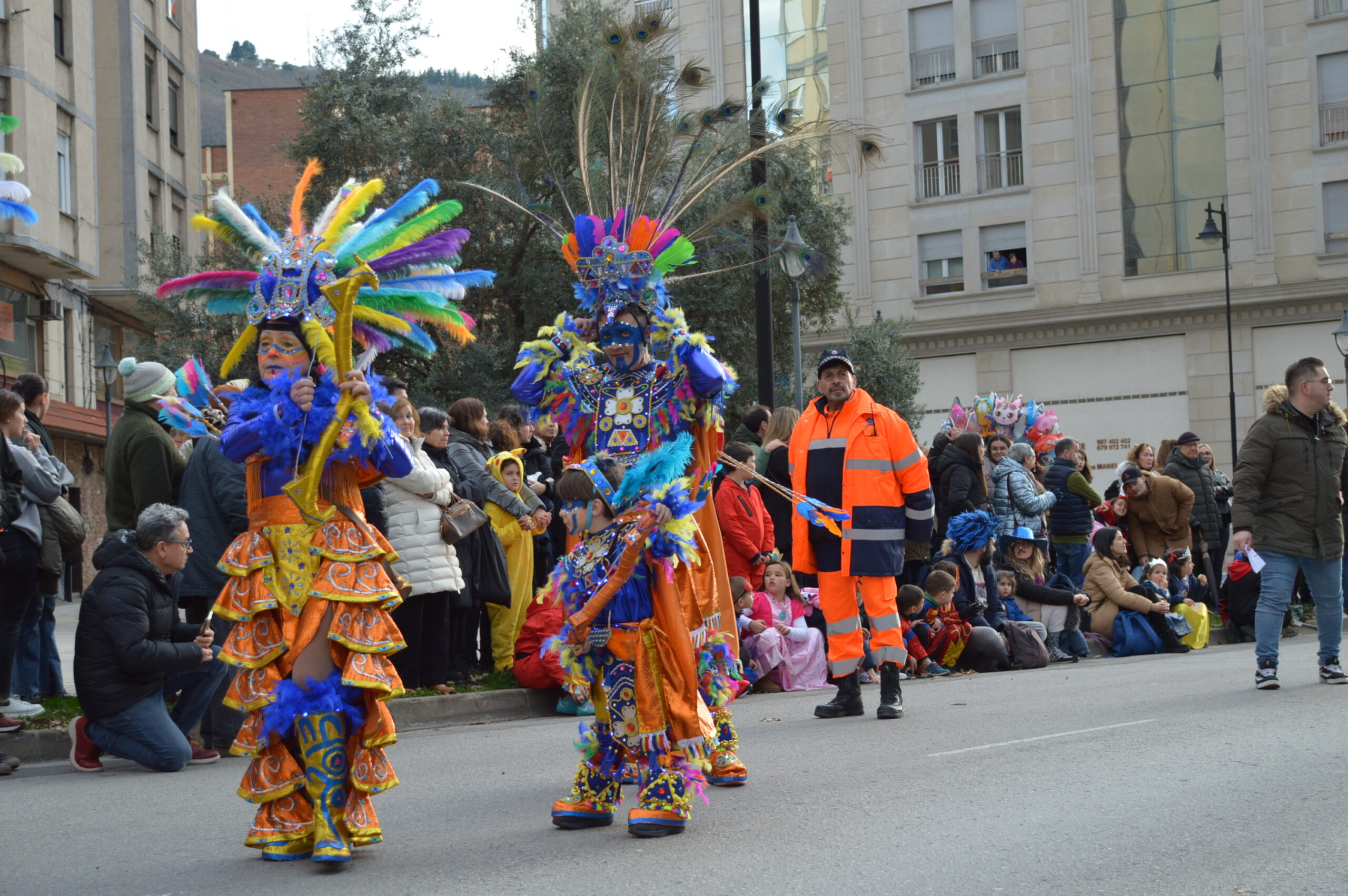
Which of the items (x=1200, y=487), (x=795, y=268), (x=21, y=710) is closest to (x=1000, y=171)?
(x=795, y=268)

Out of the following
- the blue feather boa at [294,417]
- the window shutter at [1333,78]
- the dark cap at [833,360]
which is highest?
the window shutter at [1333,78]

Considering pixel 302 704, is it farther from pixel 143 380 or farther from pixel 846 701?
pixel 846 701

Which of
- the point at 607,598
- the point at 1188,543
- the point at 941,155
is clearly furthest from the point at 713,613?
the point at 941,155

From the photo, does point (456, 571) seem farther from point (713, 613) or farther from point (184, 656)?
point (713, 613)

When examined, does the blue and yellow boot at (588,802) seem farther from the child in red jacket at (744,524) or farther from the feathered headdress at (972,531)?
the feathered headdress at (972,531)

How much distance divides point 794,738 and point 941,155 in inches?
1291

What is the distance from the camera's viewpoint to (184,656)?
24.7 feet

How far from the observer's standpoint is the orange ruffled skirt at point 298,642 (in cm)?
514

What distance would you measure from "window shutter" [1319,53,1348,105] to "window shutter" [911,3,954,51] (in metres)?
9.32

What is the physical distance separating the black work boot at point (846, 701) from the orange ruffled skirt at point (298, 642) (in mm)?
4189

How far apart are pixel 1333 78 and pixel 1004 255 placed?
8.89 m

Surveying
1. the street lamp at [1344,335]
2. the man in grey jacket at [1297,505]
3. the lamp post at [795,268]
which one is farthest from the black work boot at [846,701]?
the street lamp at [1344,335]

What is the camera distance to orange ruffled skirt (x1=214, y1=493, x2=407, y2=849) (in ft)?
16.9

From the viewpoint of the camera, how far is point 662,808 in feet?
17.9
